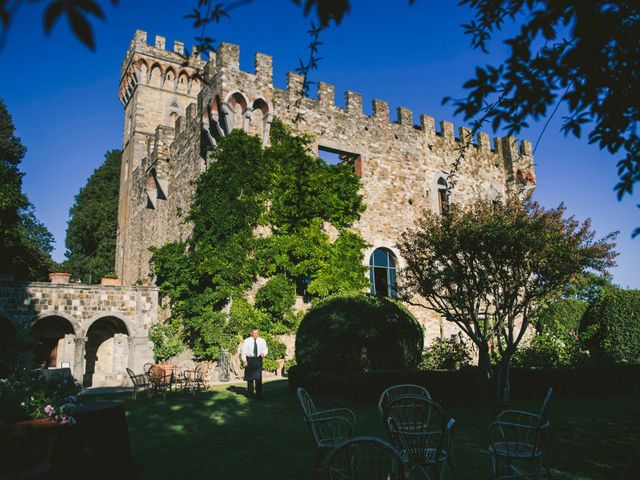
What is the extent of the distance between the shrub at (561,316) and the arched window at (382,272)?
6921mm

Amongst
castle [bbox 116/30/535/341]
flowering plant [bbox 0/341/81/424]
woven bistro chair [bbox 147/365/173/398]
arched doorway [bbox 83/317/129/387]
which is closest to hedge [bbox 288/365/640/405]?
woven bistro chair [bbox 147/365/173/398]

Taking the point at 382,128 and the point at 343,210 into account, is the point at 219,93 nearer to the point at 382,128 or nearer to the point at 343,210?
the point at 343,210

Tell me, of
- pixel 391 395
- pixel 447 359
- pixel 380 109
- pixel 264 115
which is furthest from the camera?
pixel 380 109

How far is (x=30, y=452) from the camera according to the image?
370 centimetres

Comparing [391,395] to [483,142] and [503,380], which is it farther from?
[483,142]

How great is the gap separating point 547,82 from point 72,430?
16.3 feet

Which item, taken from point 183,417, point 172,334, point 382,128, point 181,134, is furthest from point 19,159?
point 183,417

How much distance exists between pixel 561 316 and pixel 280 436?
55.0 feet

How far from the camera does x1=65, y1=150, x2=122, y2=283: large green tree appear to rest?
29547 mm

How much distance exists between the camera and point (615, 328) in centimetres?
1405

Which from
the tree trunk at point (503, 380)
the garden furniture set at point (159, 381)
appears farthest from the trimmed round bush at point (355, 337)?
the garden furniture set at point (159, 381)

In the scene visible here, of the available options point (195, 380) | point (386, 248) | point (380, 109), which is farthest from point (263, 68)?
point (195, 380)

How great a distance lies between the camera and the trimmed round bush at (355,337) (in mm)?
9188

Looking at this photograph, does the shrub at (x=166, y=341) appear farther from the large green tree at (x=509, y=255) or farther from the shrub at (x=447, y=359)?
the large green tree at (x=509, y=255)
